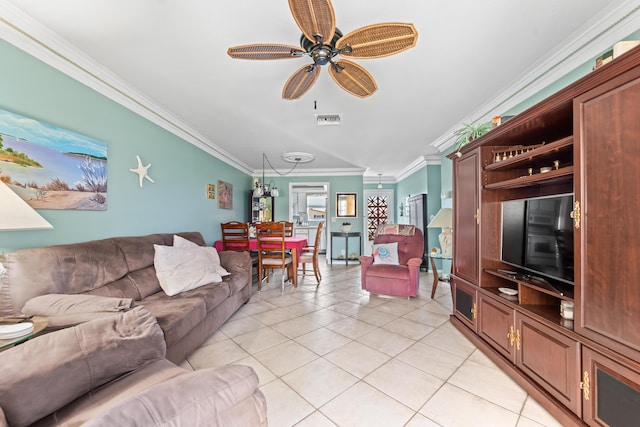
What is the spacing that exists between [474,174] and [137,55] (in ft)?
10.0

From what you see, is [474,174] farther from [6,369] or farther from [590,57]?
[6,369]

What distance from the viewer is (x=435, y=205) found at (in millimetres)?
5512

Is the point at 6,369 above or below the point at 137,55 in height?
below

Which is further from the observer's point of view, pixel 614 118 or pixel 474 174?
pixel 474 174

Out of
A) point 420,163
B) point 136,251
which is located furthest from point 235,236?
point 420,163

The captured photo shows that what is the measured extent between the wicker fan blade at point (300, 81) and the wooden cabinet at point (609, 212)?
162 centimetres

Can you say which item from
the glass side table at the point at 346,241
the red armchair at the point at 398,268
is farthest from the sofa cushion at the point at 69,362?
the glass side table at the point at 346,241

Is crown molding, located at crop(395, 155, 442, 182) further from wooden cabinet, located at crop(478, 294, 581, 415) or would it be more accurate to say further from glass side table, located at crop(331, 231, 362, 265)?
wooden cabinet, located at crop(478, 294, 581, 415)

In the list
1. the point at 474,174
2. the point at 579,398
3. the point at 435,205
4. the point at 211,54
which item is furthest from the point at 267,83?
the point at 435,205

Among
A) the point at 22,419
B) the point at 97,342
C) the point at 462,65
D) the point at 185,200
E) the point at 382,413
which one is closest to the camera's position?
the point at 22,419

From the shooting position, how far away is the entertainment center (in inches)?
45.4

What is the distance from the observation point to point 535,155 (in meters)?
1.73

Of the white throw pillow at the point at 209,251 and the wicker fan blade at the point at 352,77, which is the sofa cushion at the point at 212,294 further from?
the wicker fan blade at the point at 352,77

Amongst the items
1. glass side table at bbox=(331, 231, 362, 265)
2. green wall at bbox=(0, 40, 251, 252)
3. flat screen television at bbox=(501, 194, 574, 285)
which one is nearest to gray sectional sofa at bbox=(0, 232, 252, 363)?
green wall at bbox=(0, 40, 251, 252)
